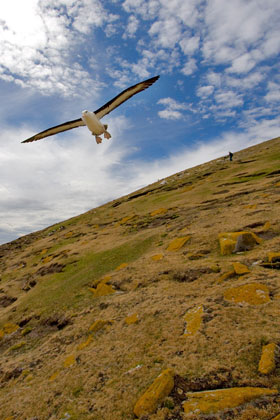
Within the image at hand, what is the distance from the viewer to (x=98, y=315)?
11.3 metres

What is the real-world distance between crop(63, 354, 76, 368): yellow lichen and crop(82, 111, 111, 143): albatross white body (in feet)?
35.2

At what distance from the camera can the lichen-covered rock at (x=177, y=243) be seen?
52.9 ft

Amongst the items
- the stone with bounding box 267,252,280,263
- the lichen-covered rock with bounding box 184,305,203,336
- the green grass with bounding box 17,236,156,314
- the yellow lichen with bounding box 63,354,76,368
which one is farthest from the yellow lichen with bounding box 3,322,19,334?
the stone with bounding box 267,252,280,263

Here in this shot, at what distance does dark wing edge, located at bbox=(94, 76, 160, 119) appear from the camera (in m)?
12.6

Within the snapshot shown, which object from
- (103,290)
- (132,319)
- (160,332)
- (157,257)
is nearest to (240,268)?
(160,332)

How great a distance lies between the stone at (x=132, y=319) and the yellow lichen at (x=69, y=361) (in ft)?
7.46

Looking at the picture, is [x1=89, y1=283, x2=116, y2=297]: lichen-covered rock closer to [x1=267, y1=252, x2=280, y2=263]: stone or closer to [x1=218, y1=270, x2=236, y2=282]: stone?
[x1=218, y1=270, x2=236, y2=282]: stone

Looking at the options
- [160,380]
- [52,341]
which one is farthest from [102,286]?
[160,380]

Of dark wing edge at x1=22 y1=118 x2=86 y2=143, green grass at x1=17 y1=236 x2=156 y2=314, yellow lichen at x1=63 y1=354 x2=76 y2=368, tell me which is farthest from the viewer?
dark wing edge at x1=22 y1=118 x2=86 y2=143

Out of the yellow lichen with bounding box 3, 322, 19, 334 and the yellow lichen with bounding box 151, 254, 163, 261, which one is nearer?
the yellow lichen with bounding box 3, 322, 19, 334

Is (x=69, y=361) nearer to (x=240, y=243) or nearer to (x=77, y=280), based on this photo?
(x=77, y=280)

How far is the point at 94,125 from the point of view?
13.6 meters

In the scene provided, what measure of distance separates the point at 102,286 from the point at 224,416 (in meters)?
10.3

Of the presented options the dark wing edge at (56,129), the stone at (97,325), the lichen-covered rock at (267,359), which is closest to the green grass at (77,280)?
the stone at (97,325)
